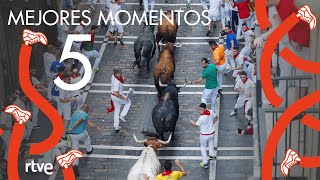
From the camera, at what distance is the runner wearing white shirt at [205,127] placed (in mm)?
20703

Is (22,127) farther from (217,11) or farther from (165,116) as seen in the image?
(217,11)

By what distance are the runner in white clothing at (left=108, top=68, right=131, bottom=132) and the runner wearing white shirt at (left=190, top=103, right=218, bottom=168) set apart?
9.20ft

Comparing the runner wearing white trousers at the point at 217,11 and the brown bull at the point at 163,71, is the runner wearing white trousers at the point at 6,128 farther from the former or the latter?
the runner wearing white trousers at the point at 217,11

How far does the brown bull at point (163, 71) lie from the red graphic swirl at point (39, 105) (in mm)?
3002

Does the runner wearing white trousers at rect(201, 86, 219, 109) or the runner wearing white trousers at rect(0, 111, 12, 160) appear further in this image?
the runner wearing white trousers at rect(201, 86, 219, 109)

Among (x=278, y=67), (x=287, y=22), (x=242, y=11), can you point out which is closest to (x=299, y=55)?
(x=287, y=22)

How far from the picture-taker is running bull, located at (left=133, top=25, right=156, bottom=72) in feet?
86.8

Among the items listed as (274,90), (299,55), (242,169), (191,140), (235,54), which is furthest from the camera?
(235,54)

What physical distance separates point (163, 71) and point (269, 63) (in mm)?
7656

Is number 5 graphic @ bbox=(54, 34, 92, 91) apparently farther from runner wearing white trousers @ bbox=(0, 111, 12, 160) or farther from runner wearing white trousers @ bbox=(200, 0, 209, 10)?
runner wearing white trousers @ bbox=(200, 0, 209, 10)

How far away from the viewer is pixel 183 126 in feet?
78.8

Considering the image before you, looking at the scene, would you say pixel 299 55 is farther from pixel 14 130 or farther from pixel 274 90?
pixel 14 130

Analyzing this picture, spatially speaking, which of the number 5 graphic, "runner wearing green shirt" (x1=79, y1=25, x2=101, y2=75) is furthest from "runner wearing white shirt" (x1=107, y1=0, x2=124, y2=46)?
"runner wearing green shirt" (x1=79, y1=25, x2=101, y2=75)

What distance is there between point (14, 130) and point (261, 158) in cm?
832
